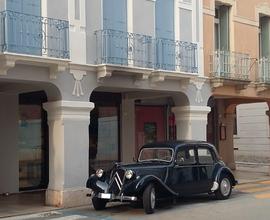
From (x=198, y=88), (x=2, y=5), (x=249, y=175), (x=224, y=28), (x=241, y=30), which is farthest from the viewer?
(x=249, y=175)

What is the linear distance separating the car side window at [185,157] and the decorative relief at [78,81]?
300 centimetres

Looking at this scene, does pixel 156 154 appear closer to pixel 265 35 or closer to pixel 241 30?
pixel 241 30

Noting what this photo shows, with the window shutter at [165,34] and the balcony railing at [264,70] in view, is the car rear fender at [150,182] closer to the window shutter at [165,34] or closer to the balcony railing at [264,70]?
the window shutter at [165,34]

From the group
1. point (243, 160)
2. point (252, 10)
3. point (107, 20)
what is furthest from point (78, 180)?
point (243, 160)

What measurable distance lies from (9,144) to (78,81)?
12.2ft

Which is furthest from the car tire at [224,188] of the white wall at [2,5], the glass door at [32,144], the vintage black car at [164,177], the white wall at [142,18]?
the white wall at [2,5]

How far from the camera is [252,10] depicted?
20.9 meters

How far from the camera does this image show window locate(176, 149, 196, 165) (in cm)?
1370

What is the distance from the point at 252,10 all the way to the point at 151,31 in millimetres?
6078

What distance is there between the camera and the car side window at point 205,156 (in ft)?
47.1

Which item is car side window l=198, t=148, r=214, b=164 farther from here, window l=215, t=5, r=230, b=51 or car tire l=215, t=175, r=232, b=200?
window l=215, t=5, r=230, b=51

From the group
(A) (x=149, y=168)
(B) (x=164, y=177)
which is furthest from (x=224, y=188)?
(A) (x=149, y=168)

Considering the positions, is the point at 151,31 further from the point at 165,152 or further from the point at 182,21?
the point at 165,152

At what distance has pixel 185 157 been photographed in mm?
13953
